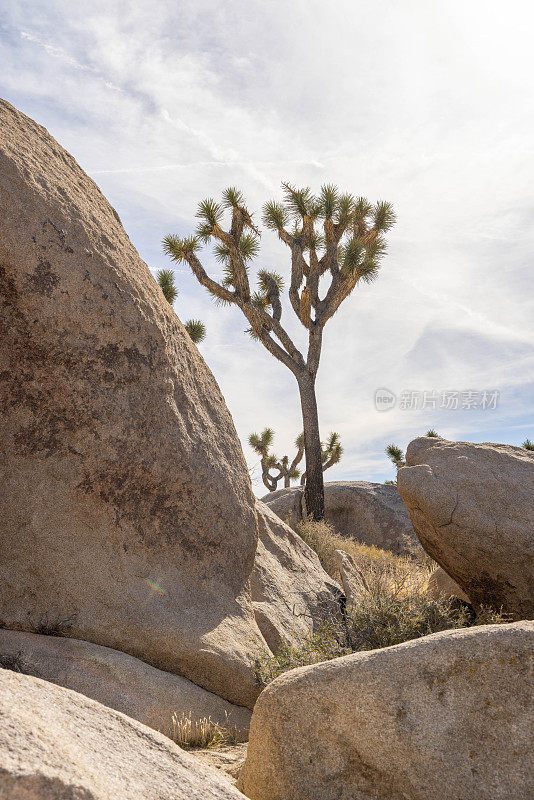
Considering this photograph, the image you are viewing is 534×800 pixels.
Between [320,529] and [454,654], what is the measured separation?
9603mm

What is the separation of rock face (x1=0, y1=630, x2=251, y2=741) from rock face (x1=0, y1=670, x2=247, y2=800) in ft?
5.77

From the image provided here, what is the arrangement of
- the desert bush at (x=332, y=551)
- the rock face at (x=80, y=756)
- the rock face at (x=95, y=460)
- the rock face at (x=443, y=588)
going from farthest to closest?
the desert bush at (x=332, y=551)
the rock face at (x=443, y=588)
the rock face at (x=95, y=460)
the rock face at (x=80, y=756)

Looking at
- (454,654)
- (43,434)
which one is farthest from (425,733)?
(43,434)

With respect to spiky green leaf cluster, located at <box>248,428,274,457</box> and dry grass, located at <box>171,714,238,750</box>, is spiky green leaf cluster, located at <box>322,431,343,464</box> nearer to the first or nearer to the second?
spiky green leaf cluster, located at <box>248,428,274,457</box>

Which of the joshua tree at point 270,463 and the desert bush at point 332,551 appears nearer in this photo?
the desert bush at point 332,551

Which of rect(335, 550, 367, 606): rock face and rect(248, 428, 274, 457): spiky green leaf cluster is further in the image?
rect(248, 428, 274, 457): spiky green leaf cluster

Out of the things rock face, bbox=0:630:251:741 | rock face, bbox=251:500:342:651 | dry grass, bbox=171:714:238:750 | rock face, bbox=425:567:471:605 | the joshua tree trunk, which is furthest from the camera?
the joshua tree trunk

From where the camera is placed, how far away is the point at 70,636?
4023mm

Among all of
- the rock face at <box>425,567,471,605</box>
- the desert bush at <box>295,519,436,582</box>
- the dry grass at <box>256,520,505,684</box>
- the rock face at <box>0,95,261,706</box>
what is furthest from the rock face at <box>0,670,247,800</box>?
the desert bush at <box>295,519,436,582</box>

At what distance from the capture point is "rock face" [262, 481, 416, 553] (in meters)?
16.5

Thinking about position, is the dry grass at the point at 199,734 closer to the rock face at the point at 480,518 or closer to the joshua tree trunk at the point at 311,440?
the rock face at the point at 480,518

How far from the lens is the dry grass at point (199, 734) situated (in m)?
3.90

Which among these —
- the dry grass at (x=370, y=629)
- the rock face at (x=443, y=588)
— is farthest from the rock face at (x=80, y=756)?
the rock face at (x=443, y=588)

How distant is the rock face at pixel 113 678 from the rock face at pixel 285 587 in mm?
1205
